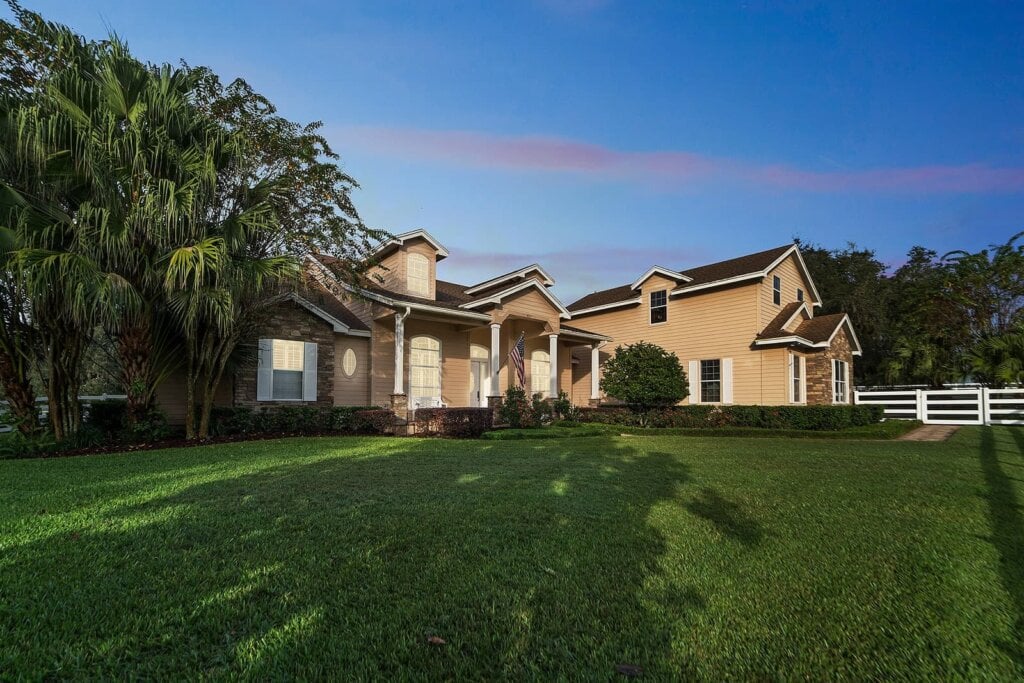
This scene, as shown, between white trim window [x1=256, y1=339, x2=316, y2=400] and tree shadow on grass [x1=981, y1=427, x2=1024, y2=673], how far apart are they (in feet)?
46.5

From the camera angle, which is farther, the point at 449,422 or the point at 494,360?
the point at 494,360

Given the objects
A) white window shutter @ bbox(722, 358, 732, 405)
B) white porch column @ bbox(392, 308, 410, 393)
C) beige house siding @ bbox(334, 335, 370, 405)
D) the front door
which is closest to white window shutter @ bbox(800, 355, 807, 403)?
white window shutter @ bbox(722, 358, 732, 405)

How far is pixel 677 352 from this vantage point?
20750mm

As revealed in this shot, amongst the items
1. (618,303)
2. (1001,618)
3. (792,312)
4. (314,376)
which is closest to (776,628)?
(1001,618)

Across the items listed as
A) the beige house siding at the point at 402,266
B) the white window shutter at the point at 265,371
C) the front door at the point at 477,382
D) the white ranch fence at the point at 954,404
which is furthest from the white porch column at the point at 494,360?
the white ranch fence at the point at 954,404

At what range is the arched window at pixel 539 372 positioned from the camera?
19870mm

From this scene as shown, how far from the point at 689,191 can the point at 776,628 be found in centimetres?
1607

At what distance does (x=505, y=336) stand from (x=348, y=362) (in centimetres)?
623

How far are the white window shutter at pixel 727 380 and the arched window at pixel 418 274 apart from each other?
1171 cm

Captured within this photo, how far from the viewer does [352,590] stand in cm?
288

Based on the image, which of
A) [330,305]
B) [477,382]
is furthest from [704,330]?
[330,305]

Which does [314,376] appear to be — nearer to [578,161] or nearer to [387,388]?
[387,388]

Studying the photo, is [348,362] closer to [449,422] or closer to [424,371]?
[424,371]

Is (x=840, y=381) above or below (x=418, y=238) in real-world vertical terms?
below
